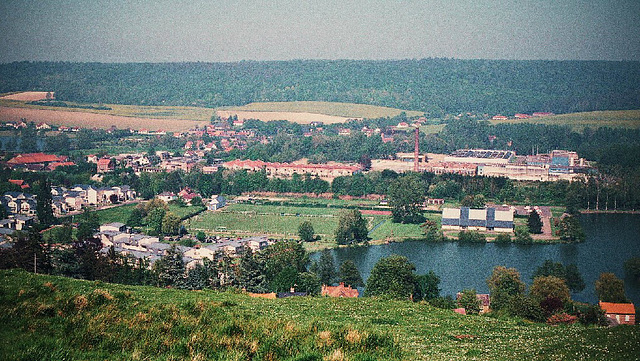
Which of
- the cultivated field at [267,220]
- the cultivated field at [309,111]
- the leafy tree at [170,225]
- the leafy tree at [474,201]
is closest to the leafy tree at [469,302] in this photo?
the cultivated field at [267,220]

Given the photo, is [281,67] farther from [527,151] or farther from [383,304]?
[383,304]

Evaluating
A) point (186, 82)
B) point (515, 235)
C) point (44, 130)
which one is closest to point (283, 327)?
point (515, 235)

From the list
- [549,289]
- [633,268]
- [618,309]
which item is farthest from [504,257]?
[618,309]

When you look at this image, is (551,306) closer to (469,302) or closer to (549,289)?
(469,302)

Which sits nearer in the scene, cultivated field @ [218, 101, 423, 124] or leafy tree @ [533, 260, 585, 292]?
leafy tree @ [533, 260, 585, 292]

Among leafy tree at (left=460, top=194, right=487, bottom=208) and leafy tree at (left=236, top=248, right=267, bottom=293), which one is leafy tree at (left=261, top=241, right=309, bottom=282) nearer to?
leafy tree at (left=236, top=248, right=267, bottom=293)

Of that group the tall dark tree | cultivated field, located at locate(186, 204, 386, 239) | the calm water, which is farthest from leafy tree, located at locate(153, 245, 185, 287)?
the tall dark tree
